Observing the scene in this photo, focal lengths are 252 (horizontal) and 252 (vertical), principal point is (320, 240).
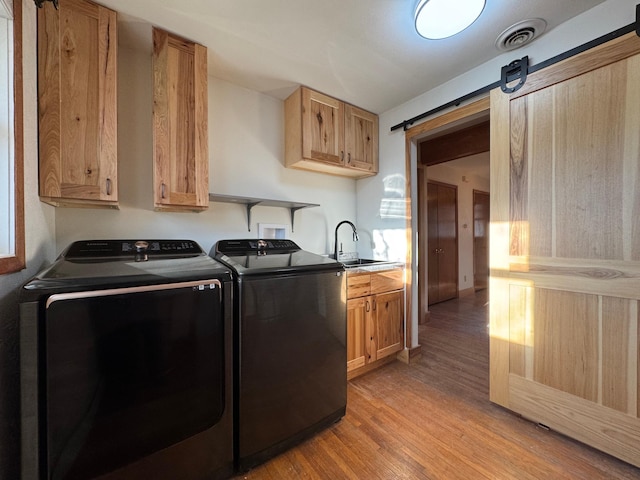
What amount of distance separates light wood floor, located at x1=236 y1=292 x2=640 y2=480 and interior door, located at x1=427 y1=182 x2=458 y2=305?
2.27 metres

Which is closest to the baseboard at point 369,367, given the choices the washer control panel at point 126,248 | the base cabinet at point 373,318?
the base cabinet at point 373,318

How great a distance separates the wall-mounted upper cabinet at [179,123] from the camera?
1522 millimetres

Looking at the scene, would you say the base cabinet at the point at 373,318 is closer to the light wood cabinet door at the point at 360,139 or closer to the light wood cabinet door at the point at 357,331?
the light wood cabinet door at the point at 357,331

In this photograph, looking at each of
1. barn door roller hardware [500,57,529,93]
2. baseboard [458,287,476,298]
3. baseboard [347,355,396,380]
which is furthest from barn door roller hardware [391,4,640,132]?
baseboard [458,287,476,298]

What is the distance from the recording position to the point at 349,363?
1.95m

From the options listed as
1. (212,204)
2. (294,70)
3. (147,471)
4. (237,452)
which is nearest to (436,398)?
(237,452)

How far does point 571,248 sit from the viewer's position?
140 centimetres

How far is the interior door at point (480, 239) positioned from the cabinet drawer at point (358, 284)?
162 inches

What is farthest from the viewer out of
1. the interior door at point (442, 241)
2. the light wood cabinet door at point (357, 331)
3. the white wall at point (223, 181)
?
the interior door at point (442, 241)

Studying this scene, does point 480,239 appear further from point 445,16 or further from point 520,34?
point 445,16

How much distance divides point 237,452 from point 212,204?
5.18 feet

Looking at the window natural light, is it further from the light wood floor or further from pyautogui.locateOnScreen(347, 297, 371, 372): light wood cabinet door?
pyautogui.locateOnScreen(347, 297, 371, 372): light wood cabinet door

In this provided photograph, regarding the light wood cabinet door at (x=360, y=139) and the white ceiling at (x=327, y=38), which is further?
the light wood cabinet door at (x=360, y=139)

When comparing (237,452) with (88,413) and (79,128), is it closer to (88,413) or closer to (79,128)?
(88,413)
